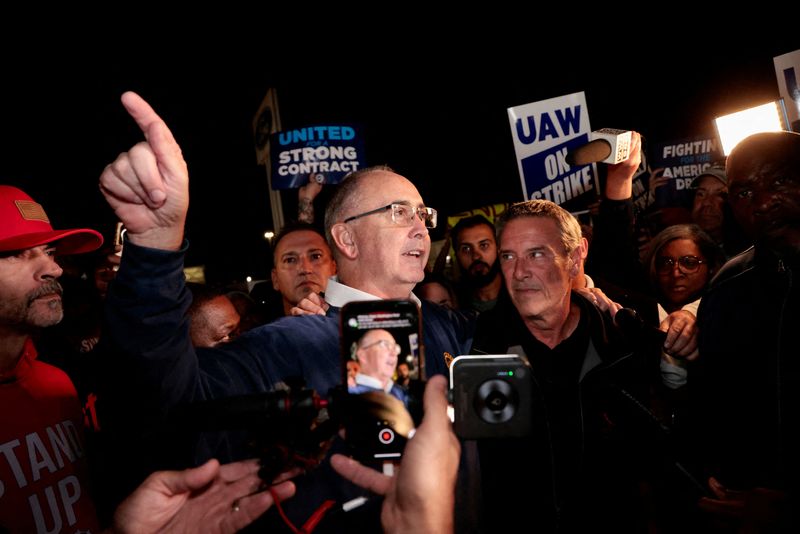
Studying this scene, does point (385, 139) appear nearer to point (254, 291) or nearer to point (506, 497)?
point (254, 291)

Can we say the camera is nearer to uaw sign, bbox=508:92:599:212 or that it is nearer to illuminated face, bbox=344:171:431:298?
illuminated face, bbox=344:171:431:298

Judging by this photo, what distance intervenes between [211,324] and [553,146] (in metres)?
3.77

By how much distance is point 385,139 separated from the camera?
73.7ft

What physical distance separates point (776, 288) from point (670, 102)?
11.0 metres

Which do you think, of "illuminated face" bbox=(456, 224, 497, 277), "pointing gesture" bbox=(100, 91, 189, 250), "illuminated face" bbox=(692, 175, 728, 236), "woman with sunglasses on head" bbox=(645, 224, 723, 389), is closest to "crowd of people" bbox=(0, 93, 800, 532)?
"pointing gesture" bbox=(100, 91, 189, 250)

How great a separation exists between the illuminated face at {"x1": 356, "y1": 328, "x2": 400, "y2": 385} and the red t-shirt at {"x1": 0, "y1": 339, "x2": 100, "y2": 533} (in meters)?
1.58

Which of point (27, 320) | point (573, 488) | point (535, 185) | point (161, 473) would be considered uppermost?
point (535, 185)

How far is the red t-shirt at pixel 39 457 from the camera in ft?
6.03

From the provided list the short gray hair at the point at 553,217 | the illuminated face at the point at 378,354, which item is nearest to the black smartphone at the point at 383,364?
the illuminated face at the point at 378,354

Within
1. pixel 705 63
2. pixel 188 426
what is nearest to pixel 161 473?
pixel 188 426

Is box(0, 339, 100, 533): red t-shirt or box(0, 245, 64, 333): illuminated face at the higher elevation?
box(0, 245, 64, 333): illuminated face

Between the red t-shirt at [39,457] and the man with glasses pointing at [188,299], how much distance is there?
86 centimetres

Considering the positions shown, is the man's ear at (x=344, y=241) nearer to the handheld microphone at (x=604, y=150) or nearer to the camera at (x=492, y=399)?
the camera at (x=492, y=399)

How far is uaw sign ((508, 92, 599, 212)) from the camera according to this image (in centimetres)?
502
